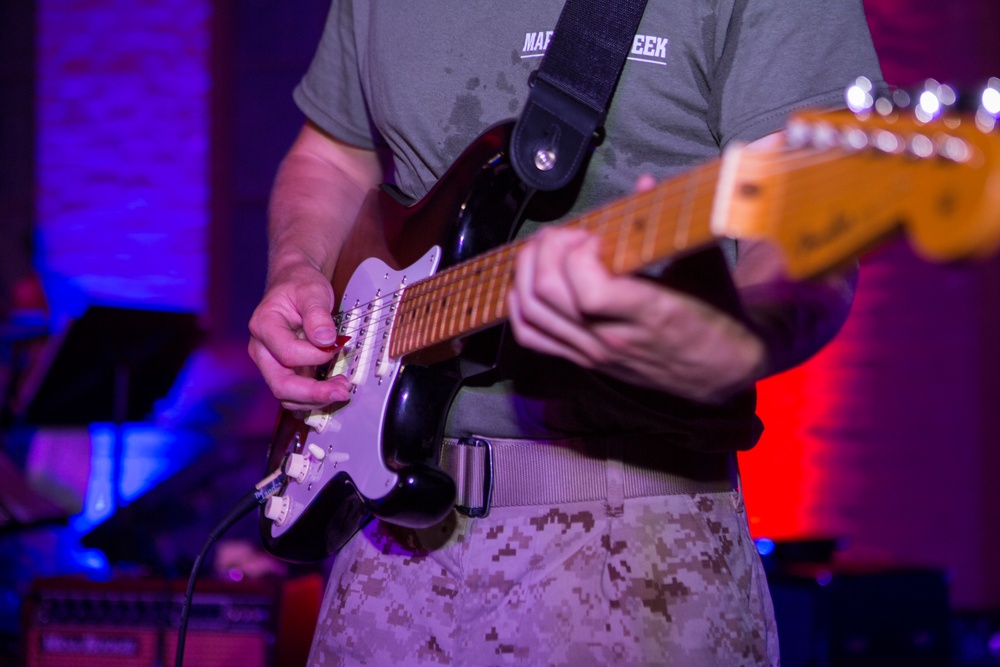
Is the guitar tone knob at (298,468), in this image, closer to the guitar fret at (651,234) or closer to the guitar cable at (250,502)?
the guitar cable at (250,502)

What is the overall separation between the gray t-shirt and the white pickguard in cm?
13

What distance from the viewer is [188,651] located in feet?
9.55

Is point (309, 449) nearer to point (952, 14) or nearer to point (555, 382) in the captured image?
point (555, 382)

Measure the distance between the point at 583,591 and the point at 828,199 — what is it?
2.13 feet

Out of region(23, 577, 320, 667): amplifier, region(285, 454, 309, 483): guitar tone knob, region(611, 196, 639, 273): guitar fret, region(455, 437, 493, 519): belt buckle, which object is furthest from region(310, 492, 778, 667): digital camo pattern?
region(23, 577, 320, 667): amplifier

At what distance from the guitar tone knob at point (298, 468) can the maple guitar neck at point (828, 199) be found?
29.7 inches

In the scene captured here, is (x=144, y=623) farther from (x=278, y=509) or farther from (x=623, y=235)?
(x=623, y=235)

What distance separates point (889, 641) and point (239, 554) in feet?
7.88

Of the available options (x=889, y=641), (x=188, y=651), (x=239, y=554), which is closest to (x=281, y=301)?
(x=188, y=651)

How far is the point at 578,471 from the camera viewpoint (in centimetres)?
129

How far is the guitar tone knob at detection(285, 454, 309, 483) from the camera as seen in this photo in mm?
1535

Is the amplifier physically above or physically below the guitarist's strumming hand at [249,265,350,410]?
below

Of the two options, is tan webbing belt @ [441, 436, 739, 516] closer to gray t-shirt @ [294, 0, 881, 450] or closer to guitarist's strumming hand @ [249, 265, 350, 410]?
gray t-shirt @ [294, 0, 881, 450]

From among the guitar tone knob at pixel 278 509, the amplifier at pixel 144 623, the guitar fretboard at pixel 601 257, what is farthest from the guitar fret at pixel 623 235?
the amplifier at pixel 144 623
